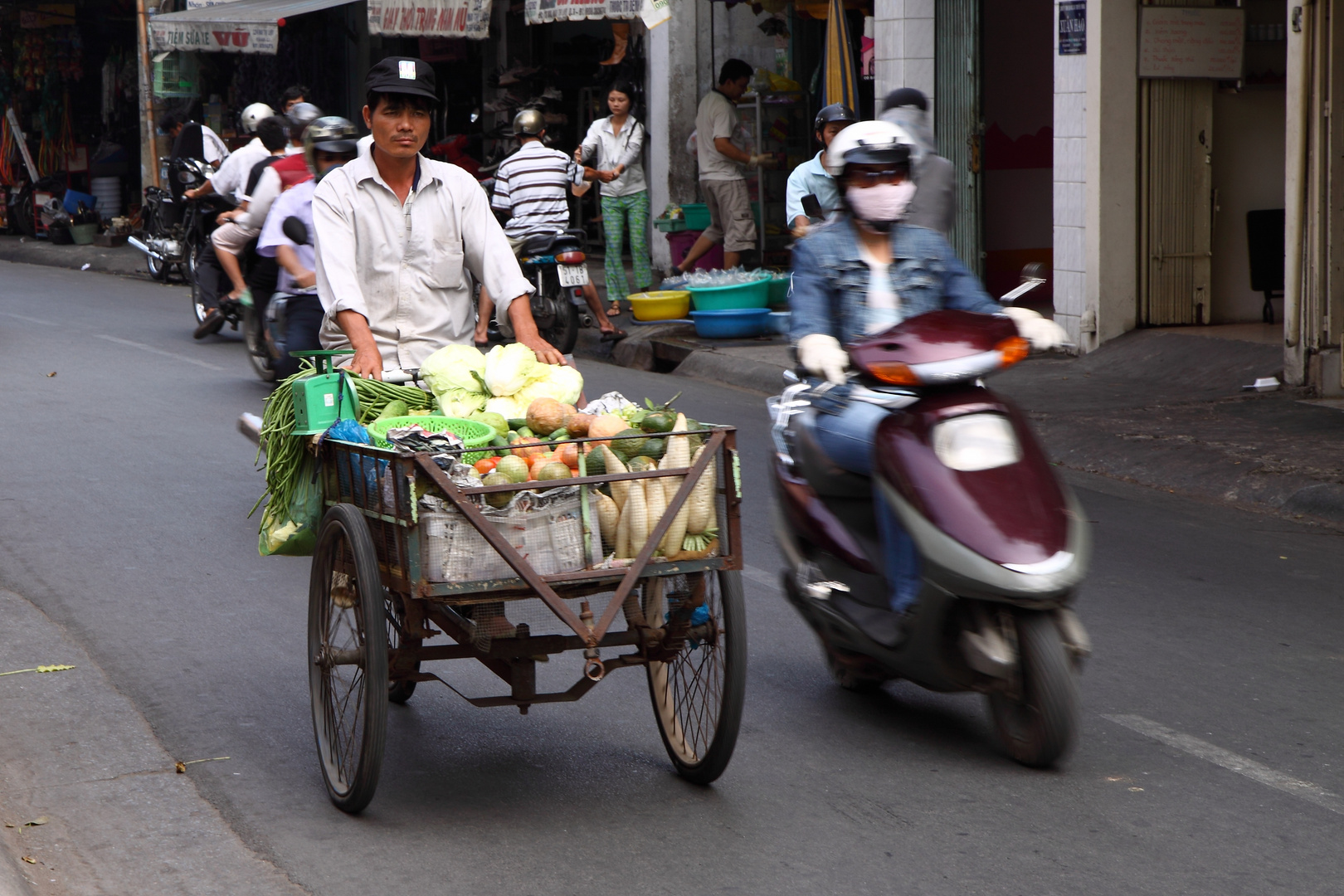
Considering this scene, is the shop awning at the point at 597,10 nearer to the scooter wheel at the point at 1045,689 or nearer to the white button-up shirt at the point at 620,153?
the white button-up shirt at the point at 620,153

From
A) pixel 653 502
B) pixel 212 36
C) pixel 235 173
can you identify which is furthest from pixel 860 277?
pixel 212 36

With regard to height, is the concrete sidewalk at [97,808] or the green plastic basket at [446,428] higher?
the green plastic basket at [446,428]

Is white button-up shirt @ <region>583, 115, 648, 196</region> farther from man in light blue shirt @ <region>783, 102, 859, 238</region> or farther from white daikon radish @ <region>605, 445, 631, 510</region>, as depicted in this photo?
white daikon radish @ <region>605, 445, 631, 510</region>

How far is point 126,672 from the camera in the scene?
532 centimetres

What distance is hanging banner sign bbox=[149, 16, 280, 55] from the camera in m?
19.7

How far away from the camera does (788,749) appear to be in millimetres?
4555

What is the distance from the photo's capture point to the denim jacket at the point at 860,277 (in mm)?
4840

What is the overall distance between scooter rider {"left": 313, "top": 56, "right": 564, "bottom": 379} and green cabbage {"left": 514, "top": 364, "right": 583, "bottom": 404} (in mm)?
326

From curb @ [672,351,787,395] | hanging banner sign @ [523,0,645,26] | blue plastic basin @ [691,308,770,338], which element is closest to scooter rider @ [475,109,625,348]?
blue plastic basin @ [691,308,770,338]

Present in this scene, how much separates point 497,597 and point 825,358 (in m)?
1.18

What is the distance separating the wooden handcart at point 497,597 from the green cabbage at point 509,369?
0.51m

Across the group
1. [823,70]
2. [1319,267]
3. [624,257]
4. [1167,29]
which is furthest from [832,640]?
[624,257]

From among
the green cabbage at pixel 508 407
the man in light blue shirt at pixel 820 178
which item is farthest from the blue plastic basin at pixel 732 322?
the green cabbage at pixel 508 407

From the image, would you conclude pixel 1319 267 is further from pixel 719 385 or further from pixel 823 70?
pixel 823 70
